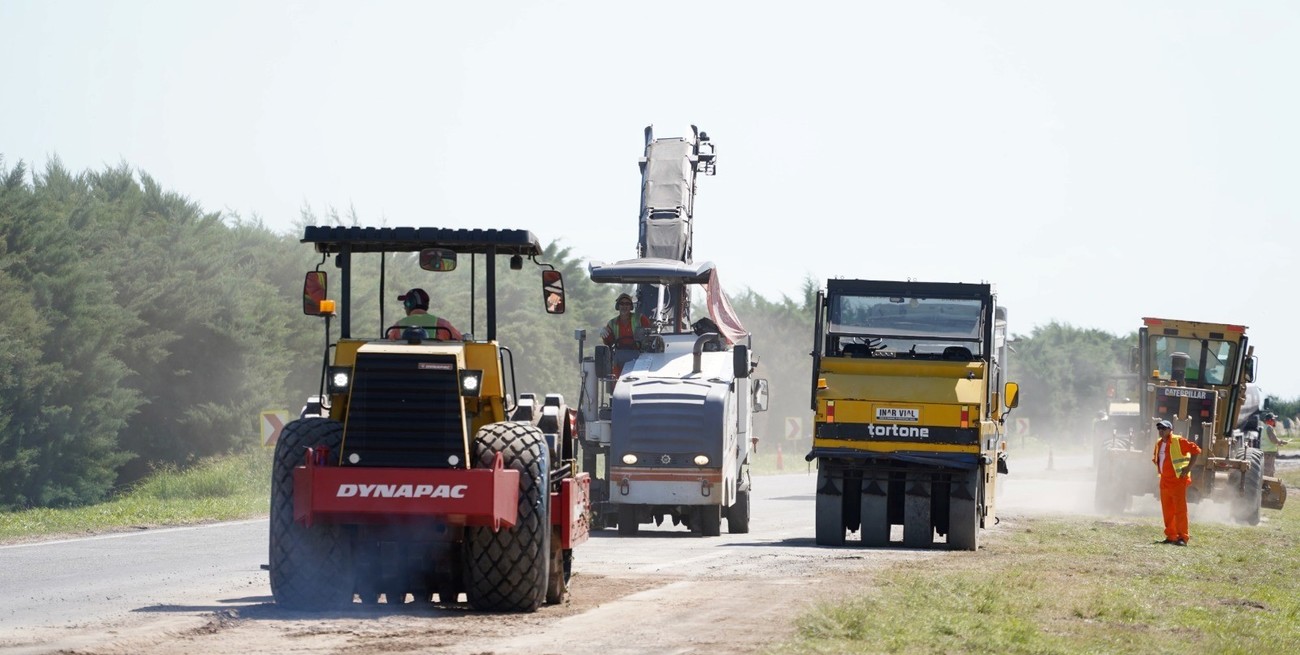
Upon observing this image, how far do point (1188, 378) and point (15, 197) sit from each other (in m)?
32.5

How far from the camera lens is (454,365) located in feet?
41.1

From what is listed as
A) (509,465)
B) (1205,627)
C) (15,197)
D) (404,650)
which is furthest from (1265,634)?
(15,197)

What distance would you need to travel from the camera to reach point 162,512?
27.2 m

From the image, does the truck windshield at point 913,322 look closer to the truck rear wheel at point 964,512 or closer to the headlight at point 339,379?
the truck rear wheel at point 964,512

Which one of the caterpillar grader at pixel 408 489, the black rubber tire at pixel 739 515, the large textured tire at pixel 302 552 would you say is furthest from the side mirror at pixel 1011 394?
the large textured tire at pixel 302 552

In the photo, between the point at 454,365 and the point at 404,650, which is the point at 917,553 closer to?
the point at 454,365

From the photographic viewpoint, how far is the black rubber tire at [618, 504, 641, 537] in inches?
894

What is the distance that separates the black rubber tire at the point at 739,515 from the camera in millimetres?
23938

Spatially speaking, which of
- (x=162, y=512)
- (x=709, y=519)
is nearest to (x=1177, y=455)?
(x=709, y=519)

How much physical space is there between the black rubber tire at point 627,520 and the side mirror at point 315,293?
10214 millimetres

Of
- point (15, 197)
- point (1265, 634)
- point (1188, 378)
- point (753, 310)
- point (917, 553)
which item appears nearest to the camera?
point (1265, 634)

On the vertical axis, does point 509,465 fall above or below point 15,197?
below

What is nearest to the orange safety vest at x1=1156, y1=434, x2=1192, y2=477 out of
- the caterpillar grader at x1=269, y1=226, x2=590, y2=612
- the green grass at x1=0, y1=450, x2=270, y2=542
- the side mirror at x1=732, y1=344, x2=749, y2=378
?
the side mirror at x1=732, y1=344, x2=749, y2=378

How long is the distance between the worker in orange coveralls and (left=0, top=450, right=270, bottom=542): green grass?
44.8 ft
